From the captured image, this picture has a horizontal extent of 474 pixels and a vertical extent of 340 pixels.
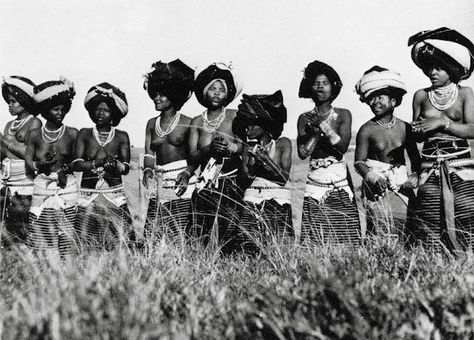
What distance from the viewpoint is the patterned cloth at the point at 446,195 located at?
5336 millimetres

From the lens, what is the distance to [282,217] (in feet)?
18.7

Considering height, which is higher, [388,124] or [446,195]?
[388,124]

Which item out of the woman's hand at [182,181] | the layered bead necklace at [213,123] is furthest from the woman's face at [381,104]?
the woman's hand at [182,181]

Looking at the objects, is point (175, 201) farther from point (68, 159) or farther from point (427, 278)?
point (427, 278)

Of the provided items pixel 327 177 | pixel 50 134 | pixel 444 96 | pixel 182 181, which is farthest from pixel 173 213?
pixel 444 96

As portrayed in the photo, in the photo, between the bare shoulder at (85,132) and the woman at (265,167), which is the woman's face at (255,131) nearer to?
the woman at (265,167)

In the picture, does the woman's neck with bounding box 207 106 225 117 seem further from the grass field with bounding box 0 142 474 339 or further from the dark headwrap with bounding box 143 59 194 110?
the grass field with bounding box 0 142 474 339

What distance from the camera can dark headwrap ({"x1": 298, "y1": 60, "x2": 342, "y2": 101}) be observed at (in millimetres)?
5891

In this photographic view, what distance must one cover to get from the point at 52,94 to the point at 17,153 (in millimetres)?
911

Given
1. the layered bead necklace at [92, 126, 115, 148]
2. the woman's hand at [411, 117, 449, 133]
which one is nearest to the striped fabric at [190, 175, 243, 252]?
the layered bead necklace at [92, 126, 115, 148]

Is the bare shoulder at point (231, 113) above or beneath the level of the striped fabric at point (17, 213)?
above

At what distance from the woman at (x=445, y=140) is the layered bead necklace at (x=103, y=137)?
3.03 m

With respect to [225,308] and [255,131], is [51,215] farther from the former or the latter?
[225,308]

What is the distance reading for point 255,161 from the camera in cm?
566
